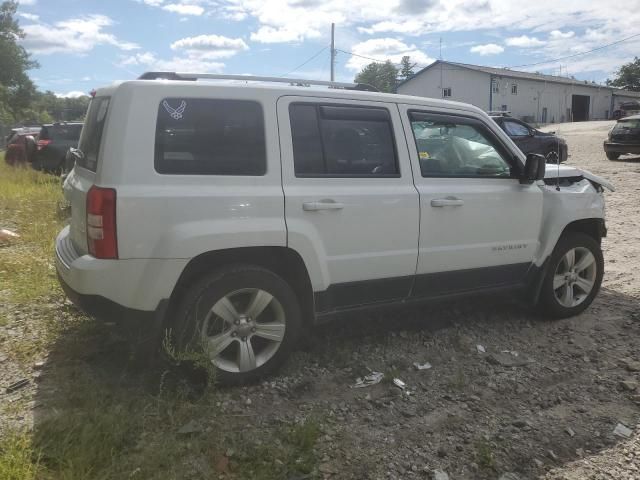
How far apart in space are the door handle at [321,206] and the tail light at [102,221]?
1.10 metres

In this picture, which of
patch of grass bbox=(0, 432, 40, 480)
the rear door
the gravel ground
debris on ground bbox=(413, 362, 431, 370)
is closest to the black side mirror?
the rear door

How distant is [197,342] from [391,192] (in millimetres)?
1579

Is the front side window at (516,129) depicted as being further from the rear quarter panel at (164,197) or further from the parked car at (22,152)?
the rear quarter panel at (164,197)

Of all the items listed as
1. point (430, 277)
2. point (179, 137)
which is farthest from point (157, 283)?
point (430, 277)

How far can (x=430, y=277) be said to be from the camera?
12.9 ft

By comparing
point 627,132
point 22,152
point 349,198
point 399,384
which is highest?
point 627,132

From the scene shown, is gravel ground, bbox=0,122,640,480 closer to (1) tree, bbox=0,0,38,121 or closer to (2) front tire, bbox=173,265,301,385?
(2) front tire, bbox=173,265,301,385

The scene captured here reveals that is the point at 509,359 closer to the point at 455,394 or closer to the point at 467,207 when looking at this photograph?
the point at 455,394

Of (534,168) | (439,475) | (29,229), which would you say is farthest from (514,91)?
(439,475)

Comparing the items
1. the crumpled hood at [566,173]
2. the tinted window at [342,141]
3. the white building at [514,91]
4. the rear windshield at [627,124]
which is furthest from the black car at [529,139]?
the white building at [514,91]

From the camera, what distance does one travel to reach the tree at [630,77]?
74188 mm

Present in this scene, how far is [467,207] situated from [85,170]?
102 inches

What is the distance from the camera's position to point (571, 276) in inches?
184

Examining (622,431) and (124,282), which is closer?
(124,282)
